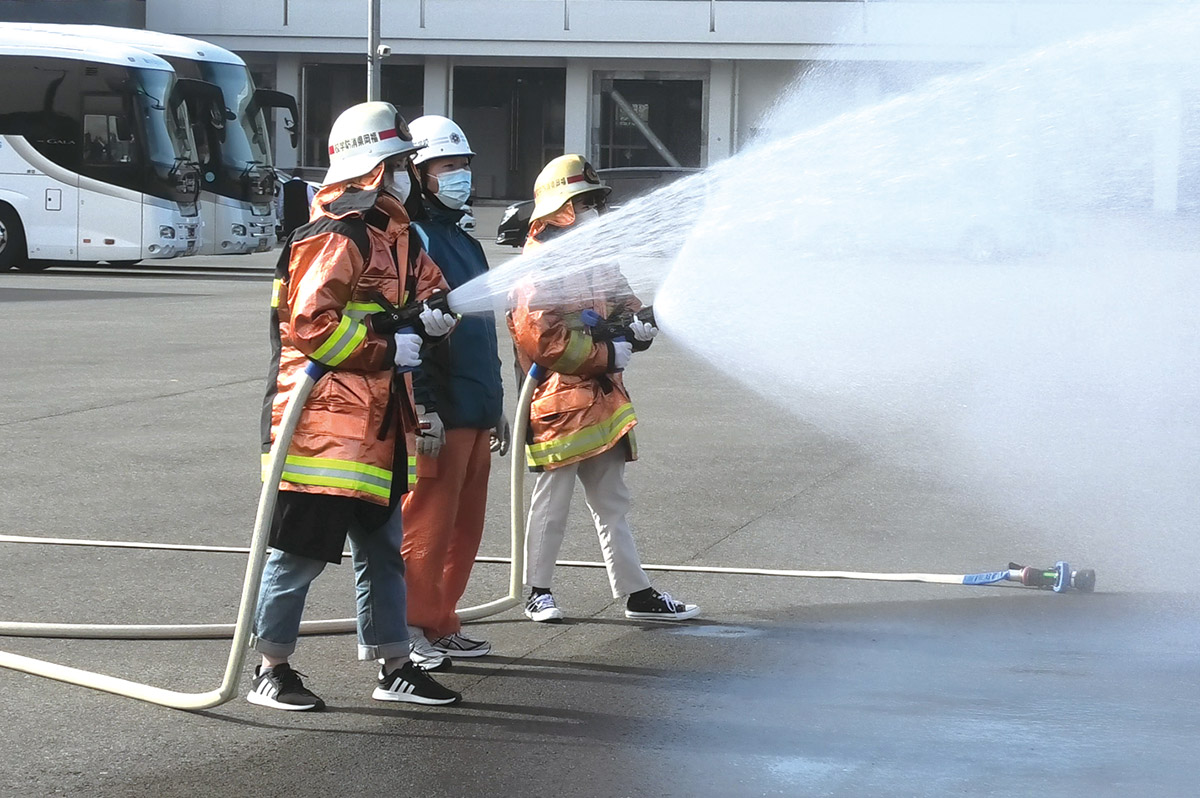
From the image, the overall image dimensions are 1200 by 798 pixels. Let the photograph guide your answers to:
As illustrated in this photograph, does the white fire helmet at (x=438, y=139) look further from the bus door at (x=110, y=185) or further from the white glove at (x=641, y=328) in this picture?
the bus door at (x=110, y=185)

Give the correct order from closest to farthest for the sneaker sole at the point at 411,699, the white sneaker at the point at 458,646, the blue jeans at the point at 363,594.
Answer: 1. the blue jeans at the point at 363,594
2. the sneaker sole at the point at 411,699
3. the white sneaker at the point at 458,646

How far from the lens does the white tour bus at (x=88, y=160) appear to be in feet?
77.4

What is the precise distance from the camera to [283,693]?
182 inches

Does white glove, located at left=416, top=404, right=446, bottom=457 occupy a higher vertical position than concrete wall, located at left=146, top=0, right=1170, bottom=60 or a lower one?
lower

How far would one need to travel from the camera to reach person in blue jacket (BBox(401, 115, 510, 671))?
16.6 ft

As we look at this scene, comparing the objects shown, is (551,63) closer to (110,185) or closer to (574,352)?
(110,185)

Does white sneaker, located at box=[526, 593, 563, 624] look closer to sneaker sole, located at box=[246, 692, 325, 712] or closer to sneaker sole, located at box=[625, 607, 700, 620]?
sneaker sole, located at box=[625, 607, 700, 620]

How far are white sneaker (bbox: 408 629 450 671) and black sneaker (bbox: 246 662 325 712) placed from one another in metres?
0.42

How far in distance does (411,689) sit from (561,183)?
6.10 feet

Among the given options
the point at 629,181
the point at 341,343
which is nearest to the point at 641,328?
the point at 341,343

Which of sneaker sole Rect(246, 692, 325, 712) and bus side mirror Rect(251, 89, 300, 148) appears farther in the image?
bus side mirror Rect(251, 89, 300, 148)

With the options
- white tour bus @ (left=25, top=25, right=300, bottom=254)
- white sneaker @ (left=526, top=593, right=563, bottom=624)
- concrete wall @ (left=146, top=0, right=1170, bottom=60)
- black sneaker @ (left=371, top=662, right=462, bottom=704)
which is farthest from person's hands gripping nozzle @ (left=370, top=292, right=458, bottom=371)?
concrete wall @ (left=146, top=0, right=1170, bottom=60)

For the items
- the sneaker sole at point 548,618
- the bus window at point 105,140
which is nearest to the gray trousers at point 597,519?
the sneaker sole at point 548,618

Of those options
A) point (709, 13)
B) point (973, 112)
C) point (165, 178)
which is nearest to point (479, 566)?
point (973, 112)
